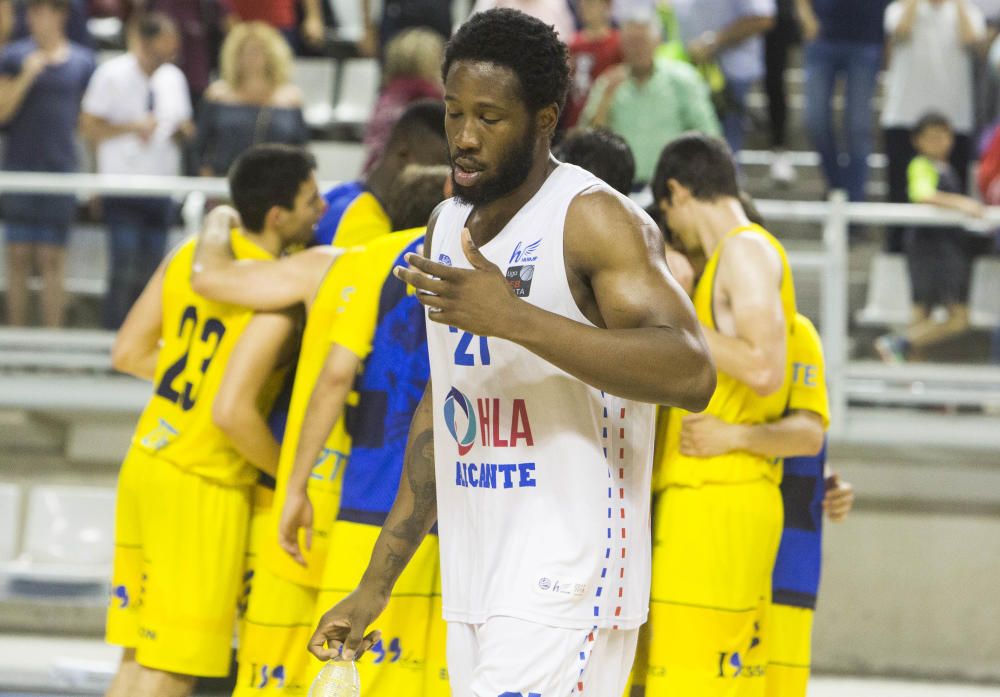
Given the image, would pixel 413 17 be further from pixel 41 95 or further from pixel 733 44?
pixel 41 95

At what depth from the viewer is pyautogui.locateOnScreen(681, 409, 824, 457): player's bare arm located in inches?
172

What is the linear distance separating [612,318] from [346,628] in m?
0.98

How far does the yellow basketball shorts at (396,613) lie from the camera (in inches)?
163

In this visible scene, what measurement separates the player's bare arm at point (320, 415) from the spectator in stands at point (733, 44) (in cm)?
600

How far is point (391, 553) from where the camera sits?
3318mm

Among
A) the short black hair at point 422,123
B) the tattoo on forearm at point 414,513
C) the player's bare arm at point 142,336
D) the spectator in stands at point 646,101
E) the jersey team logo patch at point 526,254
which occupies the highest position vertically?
the spectator in stands at point 646,101

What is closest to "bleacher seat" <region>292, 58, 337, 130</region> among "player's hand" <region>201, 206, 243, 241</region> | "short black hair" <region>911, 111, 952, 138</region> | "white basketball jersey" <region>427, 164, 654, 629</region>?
"short black hair" <region>911, 111, 952, 138</region>

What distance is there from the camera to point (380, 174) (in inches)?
197

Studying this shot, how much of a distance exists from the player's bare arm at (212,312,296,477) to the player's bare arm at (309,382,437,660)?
4.29 feet

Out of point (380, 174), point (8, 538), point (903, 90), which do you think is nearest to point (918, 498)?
point (903, 90)

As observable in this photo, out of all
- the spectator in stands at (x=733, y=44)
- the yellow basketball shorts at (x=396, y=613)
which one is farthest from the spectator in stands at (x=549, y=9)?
the yellow basketball shorts at (x=396, y=613)

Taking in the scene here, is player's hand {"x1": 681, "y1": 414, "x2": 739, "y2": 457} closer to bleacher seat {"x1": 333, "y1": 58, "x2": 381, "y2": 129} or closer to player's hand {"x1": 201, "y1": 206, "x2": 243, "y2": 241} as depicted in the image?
player's hand {"x1": 201, "y1": 206, "x2": 243, "y2": 241}

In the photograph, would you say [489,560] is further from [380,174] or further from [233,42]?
[233,42]

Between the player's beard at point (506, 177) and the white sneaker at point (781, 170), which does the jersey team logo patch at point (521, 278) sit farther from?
the white sneaker at point (781, 170)
